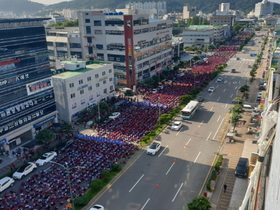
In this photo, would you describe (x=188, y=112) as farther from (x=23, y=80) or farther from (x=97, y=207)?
(x=23, y=80)

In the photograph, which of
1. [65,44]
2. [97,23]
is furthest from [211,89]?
[65,44]

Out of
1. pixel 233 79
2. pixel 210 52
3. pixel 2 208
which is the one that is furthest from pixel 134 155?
pixel 210 52

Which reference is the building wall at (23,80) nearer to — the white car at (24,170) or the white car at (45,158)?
the white car at (45,158)

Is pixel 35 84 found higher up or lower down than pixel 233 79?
higher up

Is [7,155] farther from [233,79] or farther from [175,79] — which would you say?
[233,79]

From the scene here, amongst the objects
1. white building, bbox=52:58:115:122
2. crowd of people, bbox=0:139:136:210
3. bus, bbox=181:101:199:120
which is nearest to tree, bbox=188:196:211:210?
crowd of people, bbox=0:139:136:210
